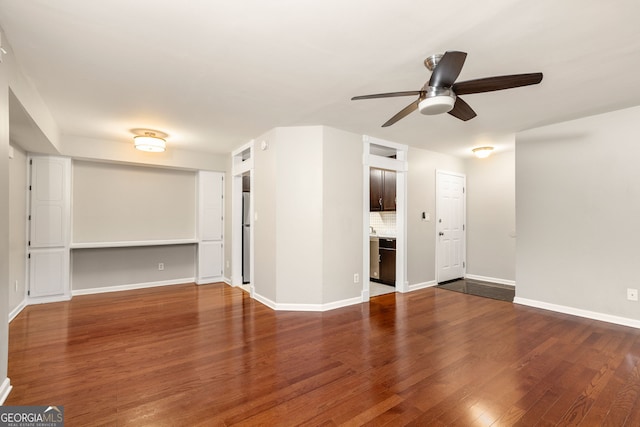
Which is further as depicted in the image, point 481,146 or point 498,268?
point 498,268

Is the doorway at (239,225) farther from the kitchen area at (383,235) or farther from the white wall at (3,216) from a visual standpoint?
the white wall at (3,216)

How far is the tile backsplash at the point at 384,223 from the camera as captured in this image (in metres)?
5.79

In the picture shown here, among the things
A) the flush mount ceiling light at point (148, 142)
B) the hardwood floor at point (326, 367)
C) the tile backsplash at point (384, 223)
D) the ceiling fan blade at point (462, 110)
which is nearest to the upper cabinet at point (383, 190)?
the tile backsplash at point (384, 223)

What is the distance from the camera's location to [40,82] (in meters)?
2.71

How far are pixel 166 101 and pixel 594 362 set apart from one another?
475 cm

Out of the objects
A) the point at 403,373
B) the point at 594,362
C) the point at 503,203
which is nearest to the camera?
the point at 403,373

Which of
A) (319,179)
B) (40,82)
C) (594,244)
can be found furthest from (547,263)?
(40,82)

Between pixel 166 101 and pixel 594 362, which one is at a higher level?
pixel 166 101

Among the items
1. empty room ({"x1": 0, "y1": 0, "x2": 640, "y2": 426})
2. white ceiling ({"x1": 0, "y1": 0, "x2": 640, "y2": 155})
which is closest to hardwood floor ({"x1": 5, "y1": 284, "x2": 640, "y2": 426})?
empty room ({"x1": 0, "y1": 0, "x2": 640, "y2": 426})

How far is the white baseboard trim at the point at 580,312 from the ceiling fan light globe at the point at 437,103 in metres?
3.43

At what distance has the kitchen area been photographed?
5.30m

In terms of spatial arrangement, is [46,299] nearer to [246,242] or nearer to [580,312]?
[246,242]

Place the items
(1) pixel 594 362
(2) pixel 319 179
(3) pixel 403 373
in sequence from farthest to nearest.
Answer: (2) pixel 319 179 → (1) pixel 594 362 → (3) pixel 403 373

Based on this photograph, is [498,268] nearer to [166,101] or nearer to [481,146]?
[481,146]
